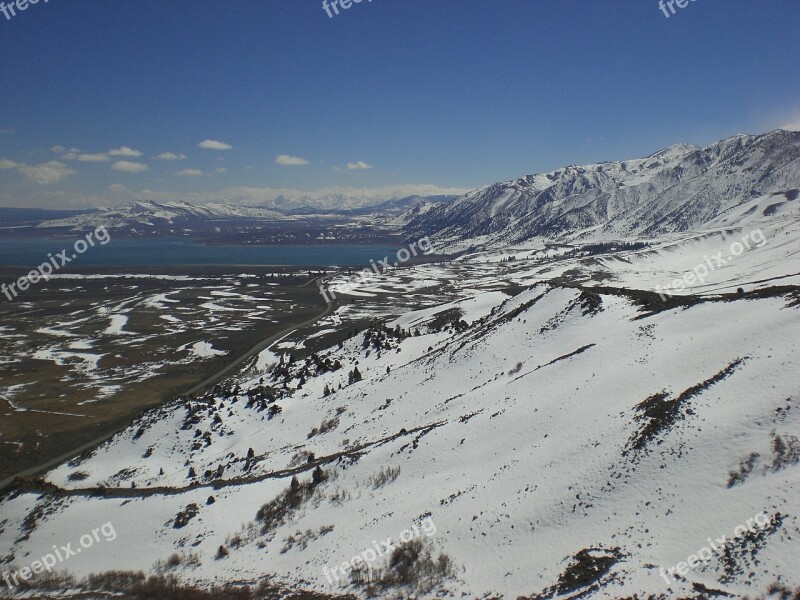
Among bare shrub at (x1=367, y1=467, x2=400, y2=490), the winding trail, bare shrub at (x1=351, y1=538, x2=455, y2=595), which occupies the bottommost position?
bare shrub at (x1=351, y1=538, x2=455, y2=595)

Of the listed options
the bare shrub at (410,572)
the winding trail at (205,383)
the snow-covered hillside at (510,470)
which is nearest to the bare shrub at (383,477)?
the snow-covered hillside at (510,470)

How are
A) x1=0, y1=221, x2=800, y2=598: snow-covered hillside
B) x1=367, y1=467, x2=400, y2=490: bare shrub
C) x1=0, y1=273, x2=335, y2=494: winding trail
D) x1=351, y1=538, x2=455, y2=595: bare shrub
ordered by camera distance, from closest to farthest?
x1=0, y1=221, x2=800, y2=598: snow-covered hillside
x1=351, y1=538, x2=455, y2=595: bare shrub
x1=367, y1=467, x2=400, y2=490: bare shrub
x1=0, y1=273, x2=335, y2=494: winding trail

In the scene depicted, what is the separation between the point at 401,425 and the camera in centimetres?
4641

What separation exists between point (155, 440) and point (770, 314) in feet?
215

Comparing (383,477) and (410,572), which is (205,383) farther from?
(410,572)

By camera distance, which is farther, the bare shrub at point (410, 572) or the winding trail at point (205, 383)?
the winding trail at point (205, 383)

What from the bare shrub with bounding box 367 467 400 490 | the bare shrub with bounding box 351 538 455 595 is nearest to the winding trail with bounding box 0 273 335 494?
the bare shrub with bounding box 367 467 400 490

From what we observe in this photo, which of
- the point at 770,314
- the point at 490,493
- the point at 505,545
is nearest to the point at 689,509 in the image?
the point at 505,545

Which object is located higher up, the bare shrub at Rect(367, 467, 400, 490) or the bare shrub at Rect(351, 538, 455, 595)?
→ the bare shrub at Rect(367, 467, 400, 490)

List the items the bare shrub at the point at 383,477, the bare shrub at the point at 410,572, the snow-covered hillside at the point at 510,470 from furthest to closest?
the bare shrub at the point at 383,477 → the bare shrub at the point at 410,572 → the snow-covered hillside at the point at 510,470

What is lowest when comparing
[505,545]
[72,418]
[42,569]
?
[505,545]

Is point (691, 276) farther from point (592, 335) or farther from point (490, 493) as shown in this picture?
point (490, 493)

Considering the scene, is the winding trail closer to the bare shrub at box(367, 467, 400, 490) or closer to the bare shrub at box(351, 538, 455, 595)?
the bare shrub at box(367, 467, 400, 490)

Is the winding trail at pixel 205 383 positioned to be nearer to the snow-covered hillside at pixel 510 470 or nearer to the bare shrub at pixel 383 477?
the snow-covered hillside at pixel 510 470
